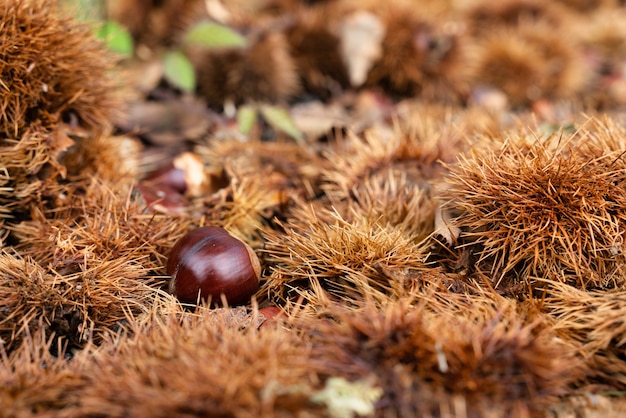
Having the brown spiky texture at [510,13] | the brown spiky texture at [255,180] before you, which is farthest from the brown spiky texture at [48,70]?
the brown spiky texture at [510,13]

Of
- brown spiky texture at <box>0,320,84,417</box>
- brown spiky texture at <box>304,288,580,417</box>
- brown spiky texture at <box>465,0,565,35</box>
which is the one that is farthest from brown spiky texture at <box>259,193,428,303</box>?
brown spiky texture at <box>465,0,565,35</box>

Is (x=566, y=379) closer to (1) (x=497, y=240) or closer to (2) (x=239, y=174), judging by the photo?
(1) (x=497, y=240)

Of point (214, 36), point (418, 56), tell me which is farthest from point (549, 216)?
point (418, 56)

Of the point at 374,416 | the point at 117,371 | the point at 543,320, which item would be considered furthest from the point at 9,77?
the point at 543,320

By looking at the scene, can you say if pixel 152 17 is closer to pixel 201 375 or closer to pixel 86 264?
pixel 86 264

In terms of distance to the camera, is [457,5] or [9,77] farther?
[457,5]

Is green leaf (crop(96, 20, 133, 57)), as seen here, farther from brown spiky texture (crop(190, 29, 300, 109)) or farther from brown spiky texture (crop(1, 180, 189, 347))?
brown spiky texture (crop(1, 180, 189, 347))
